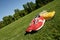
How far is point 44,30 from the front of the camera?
2380cm

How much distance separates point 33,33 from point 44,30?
6.58ft

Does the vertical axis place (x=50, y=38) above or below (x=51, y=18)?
below

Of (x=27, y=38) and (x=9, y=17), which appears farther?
(x=9, y=17)

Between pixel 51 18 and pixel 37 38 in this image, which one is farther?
pixel 51 18

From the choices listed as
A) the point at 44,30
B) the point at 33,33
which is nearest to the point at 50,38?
the point at 44,30

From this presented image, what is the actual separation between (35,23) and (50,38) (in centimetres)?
558

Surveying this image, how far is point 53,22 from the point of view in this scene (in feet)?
80.7

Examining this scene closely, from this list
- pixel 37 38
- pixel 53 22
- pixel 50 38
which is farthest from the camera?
pixel 53 22

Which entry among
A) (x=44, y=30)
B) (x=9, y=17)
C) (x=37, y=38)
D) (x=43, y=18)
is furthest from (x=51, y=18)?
(x=9, y=17)

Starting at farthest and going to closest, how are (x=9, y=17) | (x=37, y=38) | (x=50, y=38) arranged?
(x=9, y=17) → (x=37, y=38) → (x=50, y=38)

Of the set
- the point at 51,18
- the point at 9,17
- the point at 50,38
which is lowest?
the point at 50,38

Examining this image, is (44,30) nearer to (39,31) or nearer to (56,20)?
(39,31)

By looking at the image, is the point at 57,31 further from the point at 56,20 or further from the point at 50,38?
the point at 56,20

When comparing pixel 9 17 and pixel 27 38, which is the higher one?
pixel 9 17
